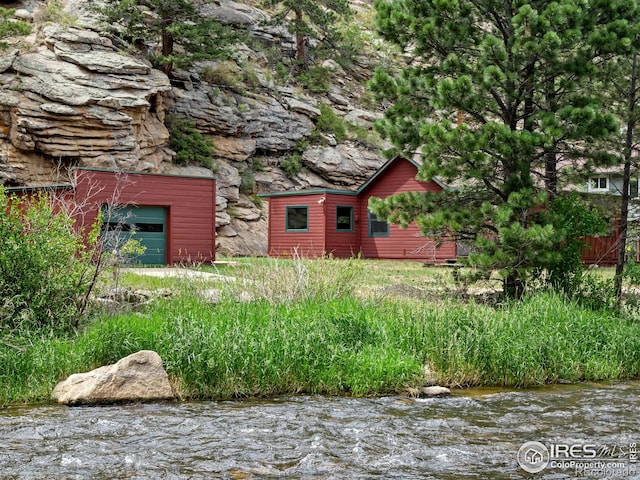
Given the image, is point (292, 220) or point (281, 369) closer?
point (281, 369)

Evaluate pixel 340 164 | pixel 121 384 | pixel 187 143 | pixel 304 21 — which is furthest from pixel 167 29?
pixel 121 384

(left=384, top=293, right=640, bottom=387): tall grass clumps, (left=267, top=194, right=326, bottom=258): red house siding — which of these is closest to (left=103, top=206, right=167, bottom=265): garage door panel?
(left=267, top=194, right=326, bottom=258): red house siding

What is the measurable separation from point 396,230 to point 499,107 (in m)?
14.8

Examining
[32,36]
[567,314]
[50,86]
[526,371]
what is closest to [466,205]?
[567,314]

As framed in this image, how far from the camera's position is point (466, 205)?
14422 millimetres

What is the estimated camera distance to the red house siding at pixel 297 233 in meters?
29.3

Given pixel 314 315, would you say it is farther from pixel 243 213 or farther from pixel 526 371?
pixel 243 213

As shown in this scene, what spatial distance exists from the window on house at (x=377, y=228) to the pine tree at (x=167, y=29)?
10.5 metres

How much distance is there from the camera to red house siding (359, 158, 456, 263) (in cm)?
2797

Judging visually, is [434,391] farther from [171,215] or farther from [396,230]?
[396,230]

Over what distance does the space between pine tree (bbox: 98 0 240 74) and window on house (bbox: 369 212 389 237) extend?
10.5m

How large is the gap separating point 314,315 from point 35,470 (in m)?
4.71

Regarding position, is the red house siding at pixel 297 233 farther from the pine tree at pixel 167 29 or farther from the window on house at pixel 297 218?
the pine tree at pixel 167 29

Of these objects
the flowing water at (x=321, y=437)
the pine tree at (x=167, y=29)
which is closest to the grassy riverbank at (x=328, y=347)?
the flowing water at (x=321, y=437)
